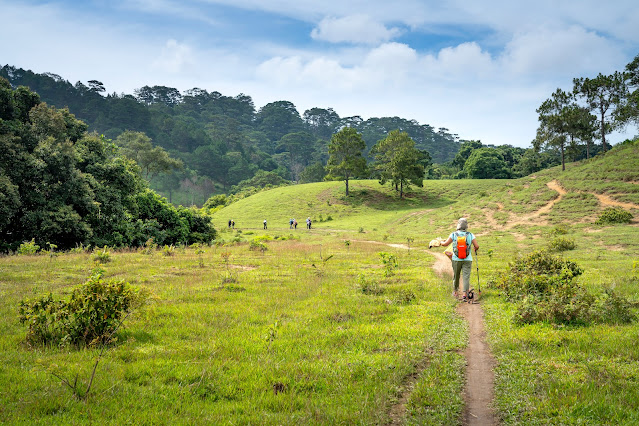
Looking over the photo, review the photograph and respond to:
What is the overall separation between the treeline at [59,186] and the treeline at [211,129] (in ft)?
270

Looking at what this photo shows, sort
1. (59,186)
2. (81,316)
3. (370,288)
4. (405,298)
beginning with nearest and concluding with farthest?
(81,316) < (405,298) < (370,288) < (59,186)

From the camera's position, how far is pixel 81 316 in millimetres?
7082

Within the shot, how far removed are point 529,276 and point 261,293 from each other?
7833mm

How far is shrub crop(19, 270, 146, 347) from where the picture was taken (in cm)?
693

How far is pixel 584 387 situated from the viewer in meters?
5.27

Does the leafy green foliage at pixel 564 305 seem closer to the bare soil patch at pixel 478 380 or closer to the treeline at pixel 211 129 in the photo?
the bare soil patch at pixel 478 380

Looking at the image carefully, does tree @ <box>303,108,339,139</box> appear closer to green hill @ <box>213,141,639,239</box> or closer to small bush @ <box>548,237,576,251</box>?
green hill @ <box>213,141,639,239</box>

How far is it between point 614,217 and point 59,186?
39.6 meters

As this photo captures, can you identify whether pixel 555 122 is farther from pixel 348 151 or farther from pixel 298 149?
pixel 298 149

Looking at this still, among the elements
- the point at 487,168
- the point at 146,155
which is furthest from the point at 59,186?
the point at 487,168

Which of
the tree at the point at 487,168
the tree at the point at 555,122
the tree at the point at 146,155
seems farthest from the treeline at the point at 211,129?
the tree at the point at 555,122

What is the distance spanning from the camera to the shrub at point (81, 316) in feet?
22.7

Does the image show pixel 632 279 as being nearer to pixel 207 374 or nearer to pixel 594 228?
pixel 207 374

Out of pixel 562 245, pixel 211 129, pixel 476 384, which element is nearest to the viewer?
pixel 476 384
